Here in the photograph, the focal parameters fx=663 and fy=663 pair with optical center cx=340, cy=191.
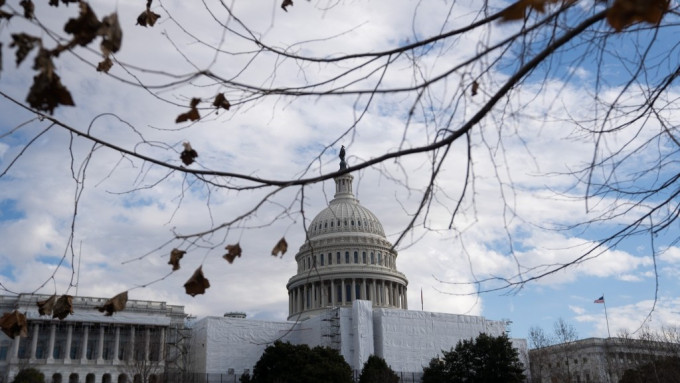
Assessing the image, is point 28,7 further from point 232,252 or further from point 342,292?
point 342,292

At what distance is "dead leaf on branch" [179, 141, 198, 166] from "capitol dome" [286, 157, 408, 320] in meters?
82.2

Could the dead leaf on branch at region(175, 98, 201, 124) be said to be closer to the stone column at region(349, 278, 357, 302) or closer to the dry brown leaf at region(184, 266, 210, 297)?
the dry brown leaf at region(184, 266, 210, 297)

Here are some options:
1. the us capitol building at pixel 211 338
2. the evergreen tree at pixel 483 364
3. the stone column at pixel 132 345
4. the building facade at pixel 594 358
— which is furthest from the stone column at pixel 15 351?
the building facade at pixel 594 358

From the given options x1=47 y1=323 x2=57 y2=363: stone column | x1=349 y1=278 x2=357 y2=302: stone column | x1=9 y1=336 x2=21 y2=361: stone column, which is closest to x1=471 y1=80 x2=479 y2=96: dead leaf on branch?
x1=47 y1=323 x2=57 y2=363: stone column

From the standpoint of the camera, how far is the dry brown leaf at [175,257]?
4.41m

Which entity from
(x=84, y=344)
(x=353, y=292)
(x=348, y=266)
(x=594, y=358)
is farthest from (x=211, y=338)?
(x=594, y=358)

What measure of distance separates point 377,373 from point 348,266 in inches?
1474

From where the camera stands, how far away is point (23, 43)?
334 cm

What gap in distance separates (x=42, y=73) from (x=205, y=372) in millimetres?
67187

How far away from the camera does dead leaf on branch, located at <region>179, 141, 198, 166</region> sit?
4.99 meters

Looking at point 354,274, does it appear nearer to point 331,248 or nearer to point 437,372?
point 331,248

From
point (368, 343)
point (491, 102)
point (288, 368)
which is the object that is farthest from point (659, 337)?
point (491, 102)

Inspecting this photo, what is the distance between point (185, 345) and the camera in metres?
71.7

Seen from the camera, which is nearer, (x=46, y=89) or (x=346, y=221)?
(x=46, y=89)
